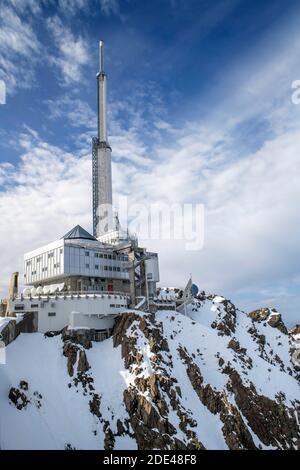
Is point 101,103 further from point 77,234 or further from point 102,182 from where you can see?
point 77,234

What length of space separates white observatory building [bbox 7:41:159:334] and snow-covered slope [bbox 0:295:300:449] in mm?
3627

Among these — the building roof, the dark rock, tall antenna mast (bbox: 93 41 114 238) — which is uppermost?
tall antenna mast (bbox: 93 41 114 238)

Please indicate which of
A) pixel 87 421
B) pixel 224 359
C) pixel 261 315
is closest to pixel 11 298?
pixel 87 421

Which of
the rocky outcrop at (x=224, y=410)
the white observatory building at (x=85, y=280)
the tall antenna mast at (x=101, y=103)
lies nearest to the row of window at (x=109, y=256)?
the white observatory building at (x=85, y=280)

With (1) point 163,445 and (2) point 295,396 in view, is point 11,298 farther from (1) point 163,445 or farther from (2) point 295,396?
(2) point 295,396

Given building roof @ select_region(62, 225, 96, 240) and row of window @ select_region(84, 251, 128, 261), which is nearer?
row of window @ select_region(84, 251, 128, 261)

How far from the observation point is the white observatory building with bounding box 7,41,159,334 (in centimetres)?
5775

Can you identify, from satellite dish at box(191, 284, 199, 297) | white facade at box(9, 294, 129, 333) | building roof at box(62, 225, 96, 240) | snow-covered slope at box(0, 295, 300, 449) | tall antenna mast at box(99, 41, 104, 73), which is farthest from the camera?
tall antenna mast at box(99, 41, 104, 73)

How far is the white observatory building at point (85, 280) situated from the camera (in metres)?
57.8

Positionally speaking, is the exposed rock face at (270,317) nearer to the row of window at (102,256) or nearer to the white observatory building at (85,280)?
the white observatory building at (85,280)

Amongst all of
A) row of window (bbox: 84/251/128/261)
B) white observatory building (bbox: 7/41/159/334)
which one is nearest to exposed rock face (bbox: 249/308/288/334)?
white observatory building (bbox: 7/41/159/334)

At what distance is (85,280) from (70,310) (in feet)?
51.2

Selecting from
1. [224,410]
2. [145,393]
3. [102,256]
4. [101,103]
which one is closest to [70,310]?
[145,393]

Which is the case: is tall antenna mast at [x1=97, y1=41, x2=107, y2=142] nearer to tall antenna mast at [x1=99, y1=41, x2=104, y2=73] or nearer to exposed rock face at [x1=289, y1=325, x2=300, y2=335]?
tall antenna mast at [x1=99, y1=41, x2=104, y2=73]
